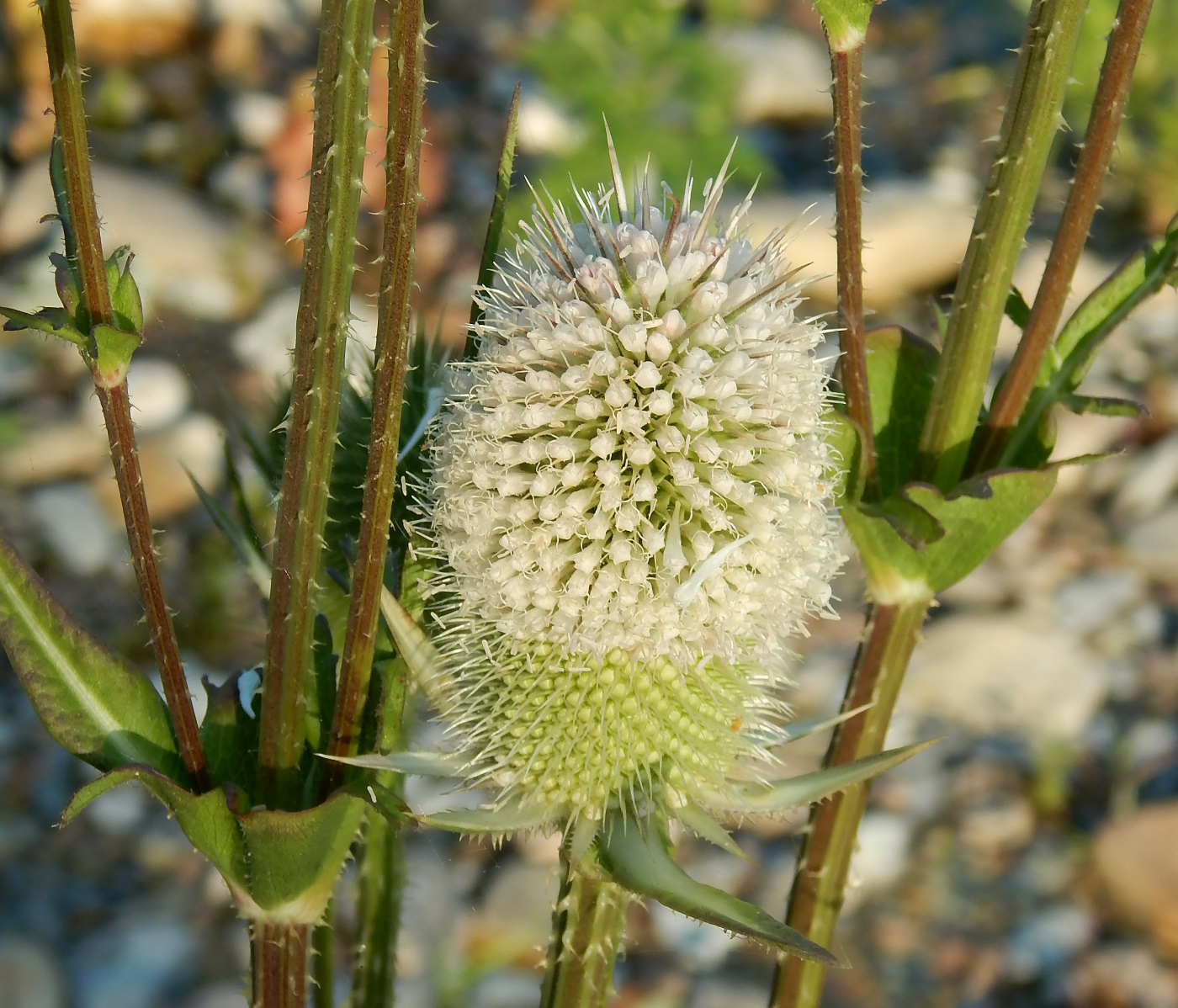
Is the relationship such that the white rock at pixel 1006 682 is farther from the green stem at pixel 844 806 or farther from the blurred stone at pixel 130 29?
the blurred stone at pixel 130 29

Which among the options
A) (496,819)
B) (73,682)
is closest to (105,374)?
(73,682)

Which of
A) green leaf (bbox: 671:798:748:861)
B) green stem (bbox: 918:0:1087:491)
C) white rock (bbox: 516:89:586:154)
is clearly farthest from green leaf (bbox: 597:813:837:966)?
white rock (bbox: 516:89:586:154)

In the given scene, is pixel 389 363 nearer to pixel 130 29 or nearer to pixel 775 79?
pixel 130 29

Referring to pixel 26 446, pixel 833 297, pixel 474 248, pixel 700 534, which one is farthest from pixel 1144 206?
pixel 700 534

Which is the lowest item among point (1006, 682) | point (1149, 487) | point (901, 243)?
point (1006, 682)

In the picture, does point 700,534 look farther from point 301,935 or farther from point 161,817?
point 161,817

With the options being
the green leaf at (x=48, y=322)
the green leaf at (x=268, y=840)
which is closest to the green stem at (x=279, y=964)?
the green leaf at (x=268, y=840)

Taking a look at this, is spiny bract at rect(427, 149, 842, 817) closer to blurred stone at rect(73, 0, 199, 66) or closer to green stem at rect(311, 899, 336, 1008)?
green stem at rect(311, 899, 336, 1008)
